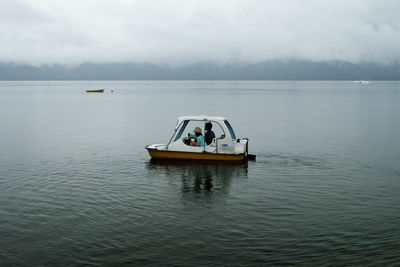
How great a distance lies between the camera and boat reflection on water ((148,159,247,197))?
23.4m

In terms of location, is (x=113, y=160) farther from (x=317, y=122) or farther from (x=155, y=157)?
(x=317, y=122)

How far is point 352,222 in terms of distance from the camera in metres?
17.6

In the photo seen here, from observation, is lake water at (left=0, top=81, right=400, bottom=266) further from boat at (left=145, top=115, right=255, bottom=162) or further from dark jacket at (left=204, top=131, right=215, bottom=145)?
dark jacket at (left=204, top=131, right=215, bottom=145)

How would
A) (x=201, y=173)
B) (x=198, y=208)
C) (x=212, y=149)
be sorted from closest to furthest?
(x=198, y=208) < (x=201, y=173) < (x=212, y=149)

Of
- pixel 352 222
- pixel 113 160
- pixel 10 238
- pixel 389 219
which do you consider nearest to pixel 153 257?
pixel 10 238

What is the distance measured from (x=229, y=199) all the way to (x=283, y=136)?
84.0ft

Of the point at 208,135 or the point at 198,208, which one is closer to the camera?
the point at 198,208

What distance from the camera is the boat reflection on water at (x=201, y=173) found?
23391 millimetres

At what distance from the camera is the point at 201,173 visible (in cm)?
2675

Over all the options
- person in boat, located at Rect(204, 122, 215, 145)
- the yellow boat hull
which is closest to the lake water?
the yellow boat hull

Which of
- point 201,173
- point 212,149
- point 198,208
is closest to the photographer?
point 198,208

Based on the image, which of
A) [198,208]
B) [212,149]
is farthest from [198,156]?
[198,208]

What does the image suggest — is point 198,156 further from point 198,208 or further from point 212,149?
point 198,208

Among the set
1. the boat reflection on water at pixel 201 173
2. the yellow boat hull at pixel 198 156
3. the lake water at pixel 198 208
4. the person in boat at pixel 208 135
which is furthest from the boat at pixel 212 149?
the lake water at pixel 198 208
